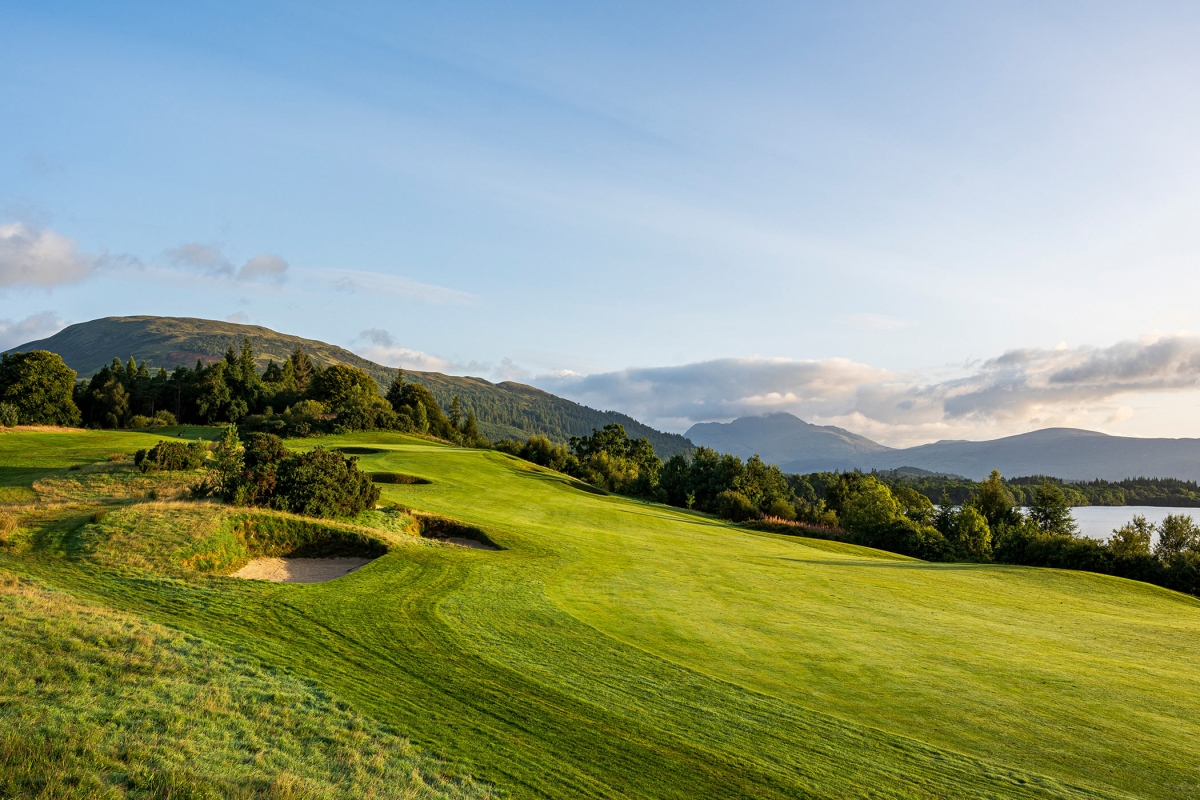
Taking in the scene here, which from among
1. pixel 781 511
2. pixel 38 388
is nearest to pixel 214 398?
pixel 38 388

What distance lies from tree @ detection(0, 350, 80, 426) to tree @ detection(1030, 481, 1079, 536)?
106 m

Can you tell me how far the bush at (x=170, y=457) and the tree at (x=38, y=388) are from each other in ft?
211

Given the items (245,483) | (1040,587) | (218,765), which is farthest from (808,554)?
(218,765)

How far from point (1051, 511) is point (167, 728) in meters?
69.6

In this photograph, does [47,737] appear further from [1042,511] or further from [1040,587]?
[1042,511]

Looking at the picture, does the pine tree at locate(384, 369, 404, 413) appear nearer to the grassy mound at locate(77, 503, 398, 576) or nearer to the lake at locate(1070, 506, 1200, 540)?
the grassy mound at locate(77, 503, 398, 576)

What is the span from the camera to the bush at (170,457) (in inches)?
1046

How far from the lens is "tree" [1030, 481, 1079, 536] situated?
5806 cm

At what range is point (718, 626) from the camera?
46.0 ft

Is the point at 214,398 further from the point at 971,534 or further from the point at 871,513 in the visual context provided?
the point at 971,534

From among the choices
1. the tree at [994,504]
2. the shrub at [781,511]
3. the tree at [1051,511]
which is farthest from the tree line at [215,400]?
the tree at [1051,511]

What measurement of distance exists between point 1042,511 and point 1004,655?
2237 inches

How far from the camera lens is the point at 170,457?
26766mm

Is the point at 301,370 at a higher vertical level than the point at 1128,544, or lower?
higher
